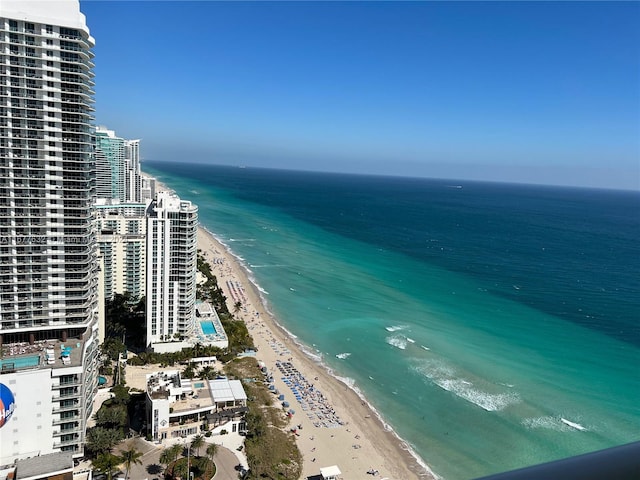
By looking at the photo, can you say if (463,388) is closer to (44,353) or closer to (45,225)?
(44,353)

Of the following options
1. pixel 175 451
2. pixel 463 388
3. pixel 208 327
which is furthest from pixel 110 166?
pixel 463 388

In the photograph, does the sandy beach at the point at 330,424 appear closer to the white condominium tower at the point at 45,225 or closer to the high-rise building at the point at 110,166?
the white condominium tower at the point at 45,225

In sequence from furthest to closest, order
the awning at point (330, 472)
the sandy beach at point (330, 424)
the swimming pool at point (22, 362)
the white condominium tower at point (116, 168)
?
the white condominium tower at point (116, 168), the sandy beach at point (330, 424), the awning at point (330, 472), the swimming pool at point (22, 362)

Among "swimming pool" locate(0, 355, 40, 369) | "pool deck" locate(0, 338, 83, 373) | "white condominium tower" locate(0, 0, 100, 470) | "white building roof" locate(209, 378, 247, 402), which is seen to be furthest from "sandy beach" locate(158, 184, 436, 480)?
"swimming pool" locate(0, 355, 40, 369)

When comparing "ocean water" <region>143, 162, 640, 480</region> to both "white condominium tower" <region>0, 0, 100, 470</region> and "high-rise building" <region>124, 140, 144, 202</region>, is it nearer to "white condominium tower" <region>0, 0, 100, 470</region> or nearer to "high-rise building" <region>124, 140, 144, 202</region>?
"high-rise building" <region>124, 140, 144, 202</region>

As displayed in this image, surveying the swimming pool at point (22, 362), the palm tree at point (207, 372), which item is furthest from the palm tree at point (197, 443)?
the swimming pool at point (22, 362)

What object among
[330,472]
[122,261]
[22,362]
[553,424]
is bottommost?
[553,424]

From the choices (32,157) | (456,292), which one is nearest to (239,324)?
(32,157)
